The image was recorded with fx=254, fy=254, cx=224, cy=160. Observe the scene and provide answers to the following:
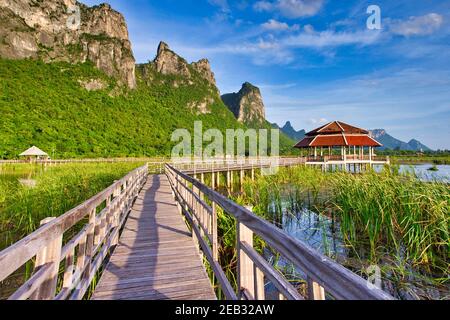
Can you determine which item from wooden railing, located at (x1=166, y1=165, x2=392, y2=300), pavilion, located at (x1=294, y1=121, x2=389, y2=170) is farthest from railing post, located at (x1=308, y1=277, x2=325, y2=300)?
pavilion, located at (x1=294, y1=121, x2=389, y2=170)

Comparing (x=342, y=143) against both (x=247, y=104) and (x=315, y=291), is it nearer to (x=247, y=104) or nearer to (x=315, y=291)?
(x=315, y=291)

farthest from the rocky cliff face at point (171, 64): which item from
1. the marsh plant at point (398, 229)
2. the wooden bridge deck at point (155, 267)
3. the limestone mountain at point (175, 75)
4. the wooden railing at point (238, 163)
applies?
the wooden bridge deck at point (155, 267)

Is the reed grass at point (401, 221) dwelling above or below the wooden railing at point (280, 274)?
below

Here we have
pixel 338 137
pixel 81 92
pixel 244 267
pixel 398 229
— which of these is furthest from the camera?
pixel 81 92

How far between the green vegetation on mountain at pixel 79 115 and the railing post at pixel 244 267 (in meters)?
39.3

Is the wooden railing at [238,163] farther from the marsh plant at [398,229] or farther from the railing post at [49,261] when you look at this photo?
the railing post at [49,261]

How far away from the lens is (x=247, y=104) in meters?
166

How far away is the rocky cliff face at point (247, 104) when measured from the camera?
6314 inches

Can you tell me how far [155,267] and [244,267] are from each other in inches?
78.1

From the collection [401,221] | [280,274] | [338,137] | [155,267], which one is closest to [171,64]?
[338,137]

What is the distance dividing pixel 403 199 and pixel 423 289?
2522mm

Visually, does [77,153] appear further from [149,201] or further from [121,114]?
[149,201]

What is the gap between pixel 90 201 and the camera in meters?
2.85
